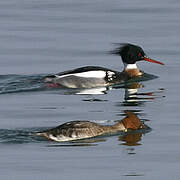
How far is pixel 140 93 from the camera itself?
18.8m

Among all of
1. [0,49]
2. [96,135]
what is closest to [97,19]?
[0,49]

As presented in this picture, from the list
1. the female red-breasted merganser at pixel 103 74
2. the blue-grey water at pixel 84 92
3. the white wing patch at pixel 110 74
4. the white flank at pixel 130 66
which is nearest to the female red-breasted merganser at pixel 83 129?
the blue-grey water at pixel 84 92

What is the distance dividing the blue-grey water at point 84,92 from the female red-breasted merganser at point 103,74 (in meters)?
0.38

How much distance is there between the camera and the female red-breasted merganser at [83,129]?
14031 mm

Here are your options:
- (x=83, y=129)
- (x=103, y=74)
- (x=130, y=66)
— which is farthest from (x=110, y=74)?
(x=83, y=129)

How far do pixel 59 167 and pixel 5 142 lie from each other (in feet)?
5.62

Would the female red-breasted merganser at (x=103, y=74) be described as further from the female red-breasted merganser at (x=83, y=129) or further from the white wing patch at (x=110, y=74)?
the female red-breasted merganser at (x=83, y=129)

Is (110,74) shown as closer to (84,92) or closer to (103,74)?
Result: (103,74)

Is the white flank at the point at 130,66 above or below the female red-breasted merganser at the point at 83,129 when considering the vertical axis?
above

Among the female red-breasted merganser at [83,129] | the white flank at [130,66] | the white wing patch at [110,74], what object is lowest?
the female red-breasted merganser at [83,129]

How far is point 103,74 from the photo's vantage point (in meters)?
19.9

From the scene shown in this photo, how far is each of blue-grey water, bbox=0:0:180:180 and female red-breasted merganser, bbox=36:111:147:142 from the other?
14cm

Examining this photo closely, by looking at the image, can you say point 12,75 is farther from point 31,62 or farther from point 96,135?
point 96,135

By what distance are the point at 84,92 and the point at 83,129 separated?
516 centimetres
